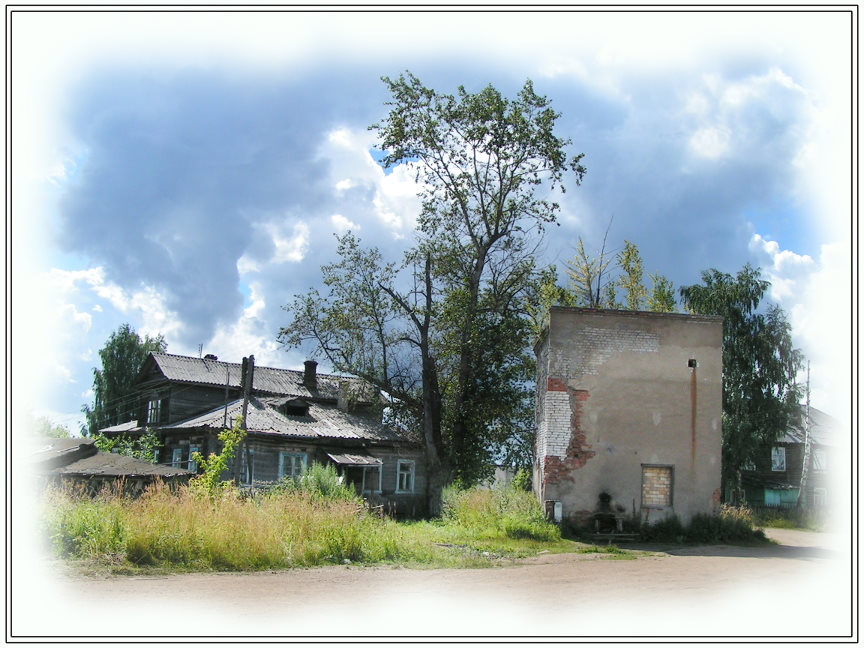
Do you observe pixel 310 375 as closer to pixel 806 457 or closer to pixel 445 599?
pixel 806 457

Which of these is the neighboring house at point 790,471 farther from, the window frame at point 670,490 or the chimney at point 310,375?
the chimney at point 310,375

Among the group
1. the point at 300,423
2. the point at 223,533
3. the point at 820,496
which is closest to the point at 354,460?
the point at 300,423

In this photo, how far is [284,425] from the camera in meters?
29.8

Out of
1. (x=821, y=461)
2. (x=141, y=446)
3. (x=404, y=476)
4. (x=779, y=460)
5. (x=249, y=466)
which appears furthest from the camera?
(x=779, y=460)

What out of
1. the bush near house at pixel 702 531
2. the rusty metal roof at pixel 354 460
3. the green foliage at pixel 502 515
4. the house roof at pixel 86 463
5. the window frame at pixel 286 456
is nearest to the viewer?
the green foliage at pixel 502 515

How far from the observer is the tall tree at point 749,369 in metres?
35.2

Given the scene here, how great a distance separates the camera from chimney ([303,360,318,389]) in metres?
36.6

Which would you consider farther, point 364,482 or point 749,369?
point 749,369

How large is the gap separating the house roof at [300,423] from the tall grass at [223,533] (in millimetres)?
13594

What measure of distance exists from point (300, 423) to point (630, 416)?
15893 mm

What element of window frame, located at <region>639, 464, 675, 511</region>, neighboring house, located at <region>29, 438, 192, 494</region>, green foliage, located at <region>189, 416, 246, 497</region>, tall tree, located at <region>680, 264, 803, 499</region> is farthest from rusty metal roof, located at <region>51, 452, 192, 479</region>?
tall tree, located at <region>680, 264, 803, 499</region>

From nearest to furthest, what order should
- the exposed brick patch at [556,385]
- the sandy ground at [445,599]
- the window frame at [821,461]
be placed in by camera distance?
1. the sandy ground at [445,599]
2. the exposed brick patch at [556,385]
3. the window frame at [821,461]

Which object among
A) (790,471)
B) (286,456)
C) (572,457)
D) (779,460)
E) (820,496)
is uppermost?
(572,457)

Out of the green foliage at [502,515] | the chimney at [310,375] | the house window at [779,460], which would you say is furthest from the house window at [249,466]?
the house window at [779,460]
